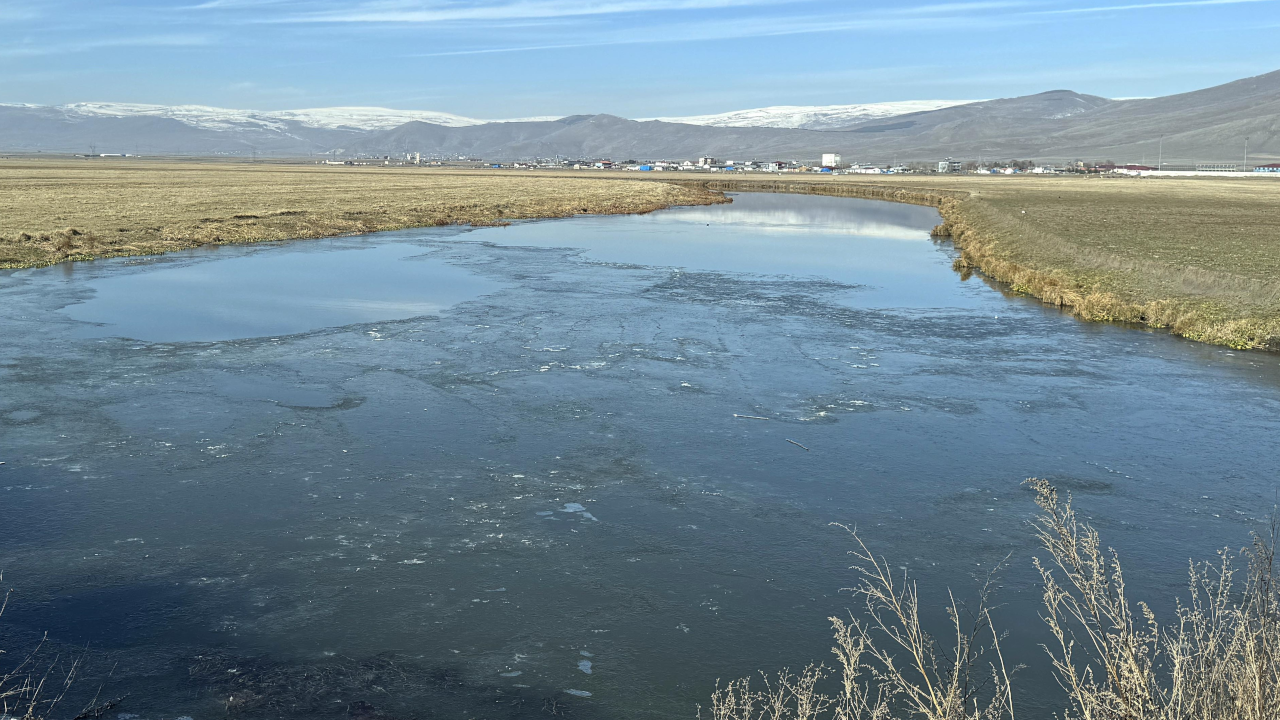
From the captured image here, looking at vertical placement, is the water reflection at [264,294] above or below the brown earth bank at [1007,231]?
below

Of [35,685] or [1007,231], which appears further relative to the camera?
[1007,231]

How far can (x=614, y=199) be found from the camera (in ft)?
228

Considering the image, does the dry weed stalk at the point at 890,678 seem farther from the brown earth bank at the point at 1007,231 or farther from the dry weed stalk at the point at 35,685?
the brown earth bank at the point at 1007,231

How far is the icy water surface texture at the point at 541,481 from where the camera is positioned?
7359 millimetres

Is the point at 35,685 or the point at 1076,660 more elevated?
the point at 35,685

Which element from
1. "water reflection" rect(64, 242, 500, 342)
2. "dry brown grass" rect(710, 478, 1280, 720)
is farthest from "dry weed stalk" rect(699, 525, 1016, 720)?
"water reflection" rect(64, 242, 500, 342)

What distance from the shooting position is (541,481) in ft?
36.0

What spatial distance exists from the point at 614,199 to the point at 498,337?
171 feet

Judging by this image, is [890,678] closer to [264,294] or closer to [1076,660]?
[1076,660]

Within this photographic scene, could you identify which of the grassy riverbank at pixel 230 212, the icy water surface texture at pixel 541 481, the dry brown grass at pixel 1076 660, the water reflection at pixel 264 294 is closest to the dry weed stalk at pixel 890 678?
the dry brown grass at pixel 1076 660

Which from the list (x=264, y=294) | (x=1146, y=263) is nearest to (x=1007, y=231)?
(x=1146, y=263)

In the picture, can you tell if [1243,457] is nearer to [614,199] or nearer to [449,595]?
[449,595]

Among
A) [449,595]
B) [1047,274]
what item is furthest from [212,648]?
[1047,274]

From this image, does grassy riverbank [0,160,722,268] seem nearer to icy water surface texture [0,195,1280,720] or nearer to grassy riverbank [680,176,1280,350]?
icy water surface texture [0,195,1280,720]
